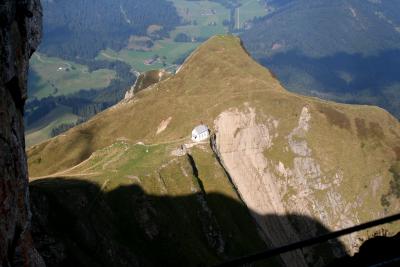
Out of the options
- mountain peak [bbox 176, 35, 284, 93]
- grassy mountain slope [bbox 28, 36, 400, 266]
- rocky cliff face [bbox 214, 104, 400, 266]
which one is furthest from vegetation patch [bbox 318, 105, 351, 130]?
mountain peak [bbox 176, 35, 284, 93]

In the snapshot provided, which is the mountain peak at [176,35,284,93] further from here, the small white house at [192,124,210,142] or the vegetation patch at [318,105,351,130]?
the small white house at [192,124,210,142]

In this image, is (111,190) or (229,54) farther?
(229,54)

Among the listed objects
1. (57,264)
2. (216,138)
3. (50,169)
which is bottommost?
(50,169)

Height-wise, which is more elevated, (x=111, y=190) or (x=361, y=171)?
(x=111, y=190)

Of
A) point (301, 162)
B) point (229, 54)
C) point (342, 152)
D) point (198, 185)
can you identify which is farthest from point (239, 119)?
point (229, 54)

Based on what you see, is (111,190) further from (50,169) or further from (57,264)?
(50,169)

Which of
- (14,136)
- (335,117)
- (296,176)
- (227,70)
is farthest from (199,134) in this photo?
(14,136)

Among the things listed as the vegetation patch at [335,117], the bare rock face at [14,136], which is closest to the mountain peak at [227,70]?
the vegetation patch at [335,117]
